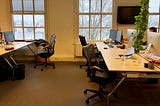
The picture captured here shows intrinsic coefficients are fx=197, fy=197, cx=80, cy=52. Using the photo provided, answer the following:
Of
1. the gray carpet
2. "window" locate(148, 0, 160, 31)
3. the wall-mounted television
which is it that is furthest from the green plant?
"window" locate(148, 0, 160, 31)

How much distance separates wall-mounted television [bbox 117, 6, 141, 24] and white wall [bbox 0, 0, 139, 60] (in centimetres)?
15

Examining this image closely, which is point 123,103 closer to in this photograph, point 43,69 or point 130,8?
point 43,69

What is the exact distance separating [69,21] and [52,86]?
2.95 metres

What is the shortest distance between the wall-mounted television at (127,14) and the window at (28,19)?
2590 mm

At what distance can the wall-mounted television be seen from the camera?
6523 mm

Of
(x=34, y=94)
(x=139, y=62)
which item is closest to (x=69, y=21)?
(x=34, y=94)

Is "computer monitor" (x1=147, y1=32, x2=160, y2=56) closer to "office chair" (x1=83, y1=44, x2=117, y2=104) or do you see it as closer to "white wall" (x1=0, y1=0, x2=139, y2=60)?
"office chair" (x1=83, y1=44, x2=117, y2=104)

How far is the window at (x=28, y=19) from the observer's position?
6723 millimetres

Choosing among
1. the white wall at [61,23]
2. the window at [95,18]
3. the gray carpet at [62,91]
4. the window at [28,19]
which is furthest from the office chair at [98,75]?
the window at [28,19]

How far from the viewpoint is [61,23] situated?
6.68 meters

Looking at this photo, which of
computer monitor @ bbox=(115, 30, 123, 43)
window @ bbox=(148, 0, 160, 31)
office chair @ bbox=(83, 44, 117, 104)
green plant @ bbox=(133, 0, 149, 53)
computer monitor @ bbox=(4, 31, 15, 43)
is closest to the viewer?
office chair @ bbox=(83, 44, 117, 104)

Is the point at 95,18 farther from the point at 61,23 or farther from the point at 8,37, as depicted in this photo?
the point at 8,37

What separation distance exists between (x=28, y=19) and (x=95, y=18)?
2.31m

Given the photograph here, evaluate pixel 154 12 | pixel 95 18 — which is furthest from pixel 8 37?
pixel 154 12
